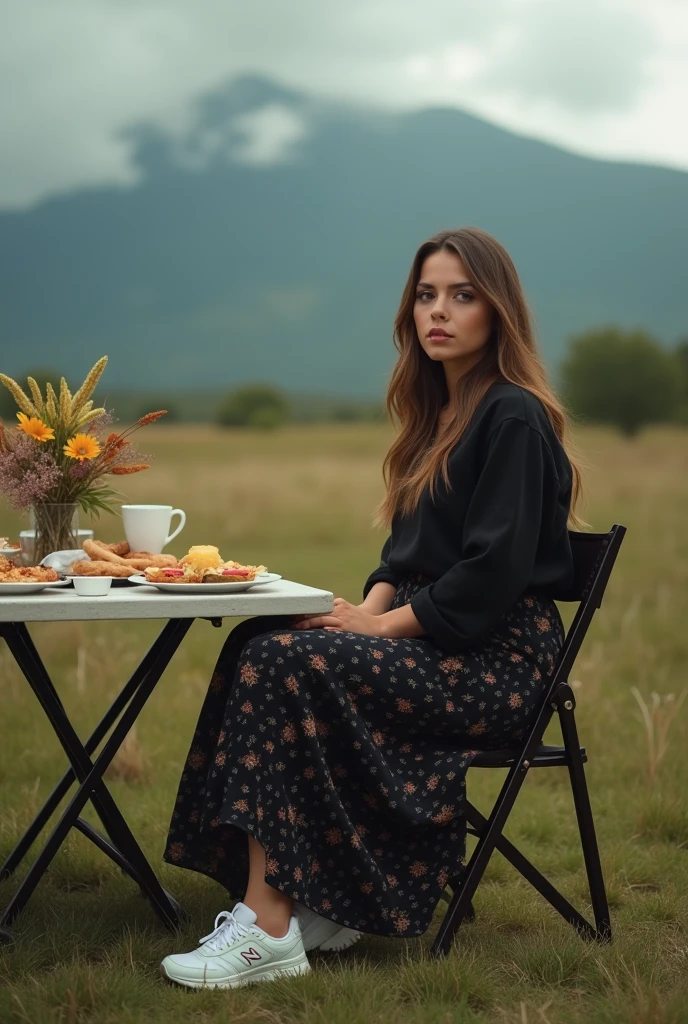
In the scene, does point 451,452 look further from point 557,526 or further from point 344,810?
point 344,810

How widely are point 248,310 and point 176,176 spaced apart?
66.8 ft

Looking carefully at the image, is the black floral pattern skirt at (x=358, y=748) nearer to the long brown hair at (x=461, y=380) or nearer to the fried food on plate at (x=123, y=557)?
the fried food on plate at (x=123, y=557)

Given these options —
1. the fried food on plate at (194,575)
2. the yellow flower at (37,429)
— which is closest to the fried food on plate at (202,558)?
the fried food on plate at (194,575)

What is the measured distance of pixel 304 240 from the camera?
158m

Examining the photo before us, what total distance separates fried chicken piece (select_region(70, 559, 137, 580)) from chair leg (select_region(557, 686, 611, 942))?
3.64 ft

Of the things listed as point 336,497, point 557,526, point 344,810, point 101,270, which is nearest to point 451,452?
point 557,526

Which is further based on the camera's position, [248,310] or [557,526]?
[248,310]

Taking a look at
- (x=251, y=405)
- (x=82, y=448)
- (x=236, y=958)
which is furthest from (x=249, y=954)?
(x=251, y=405)

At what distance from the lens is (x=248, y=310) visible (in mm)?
167000

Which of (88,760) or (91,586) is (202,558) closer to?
(91,586)

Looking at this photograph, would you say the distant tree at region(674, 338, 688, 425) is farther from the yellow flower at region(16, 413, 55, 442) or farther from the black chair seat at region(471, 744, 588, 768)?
the yellow flower at region(16, 413, 55, 442)

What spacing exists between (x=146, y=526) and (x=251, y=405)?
89231 mm

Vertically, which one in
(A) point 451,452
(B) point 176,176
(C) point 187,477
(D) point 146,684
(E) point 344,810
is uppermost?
(B) point 176,176

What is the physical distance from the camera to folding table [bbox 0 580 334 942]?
2.57 meters
